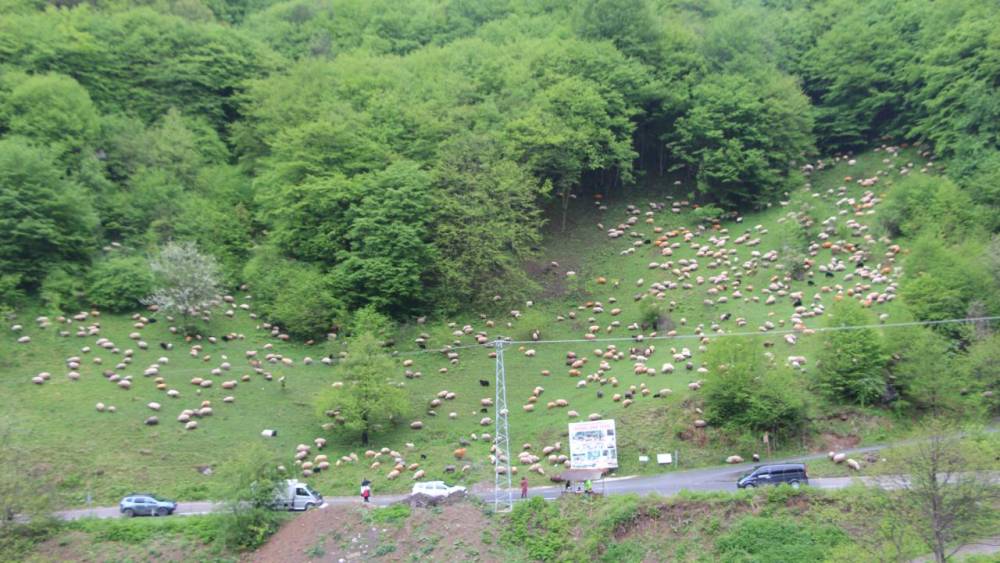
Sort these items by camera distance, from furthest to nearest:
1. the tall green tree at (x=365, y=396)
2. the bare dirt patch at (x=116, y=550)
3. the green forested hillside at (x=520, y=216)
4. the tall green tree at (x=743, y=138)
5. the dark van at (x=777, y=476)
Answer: the tall green tree at (x=743, y=138) → the tall green tree at (x=365, y=396) → the green forested hillside at (x=520, y=216) → the dark van at (x=777, y=476) → the bare dirt patch at (x=116, y=550)

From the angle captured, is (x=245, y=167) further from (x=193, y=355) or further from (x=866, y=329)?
(x=866, y=329)

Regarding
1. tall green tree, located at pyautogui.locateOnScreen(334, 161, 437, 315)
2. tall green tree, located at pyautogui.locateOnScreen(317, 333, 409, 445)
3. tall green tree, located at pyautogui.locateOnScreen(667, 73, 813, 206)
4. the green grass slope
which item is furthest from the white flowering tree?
tall green tree, located at pyautogui.locateOnScreen(667, 73, 813, 206)

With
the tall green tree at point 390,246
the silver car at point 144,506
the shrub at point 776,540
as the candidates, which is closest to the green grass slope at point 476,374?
the silver car at point 144,506

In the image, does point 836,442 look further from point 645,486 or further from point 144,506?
point 144,506

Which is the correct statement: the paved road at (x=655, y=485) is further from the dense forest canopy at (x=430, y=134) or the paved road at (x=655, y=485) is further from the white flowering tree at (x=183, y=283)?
the white flowering tree at (x=183, y=283)

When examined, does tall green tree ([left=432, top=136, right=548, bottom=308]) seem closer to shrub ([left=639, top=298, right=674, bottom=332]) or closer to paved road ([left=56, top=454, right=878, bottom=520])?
shrub ([left=639, top=298, right=674, bottom=332])

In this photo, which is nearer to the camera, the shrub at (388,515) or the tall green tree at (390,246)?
the shrub at (388,515)
